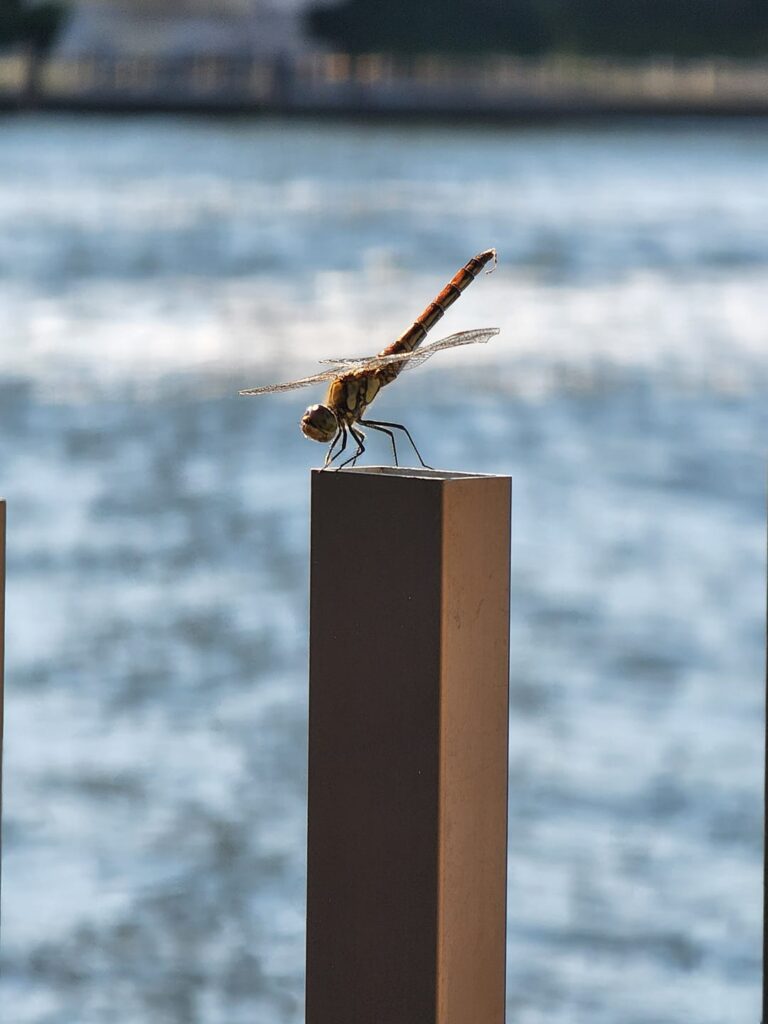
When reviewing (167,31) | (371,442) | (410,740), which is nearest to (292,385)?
→ (410,740)

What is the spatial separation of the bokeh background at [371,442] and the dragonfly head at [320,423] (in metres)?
1.84

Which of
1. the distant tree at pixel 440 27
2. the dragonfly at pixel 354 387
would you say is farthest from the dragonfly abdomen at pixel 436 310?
the distant tree at pixel 440 27

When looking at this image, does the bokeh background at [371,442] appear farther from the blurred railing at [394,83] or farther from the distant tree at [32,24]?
the distant tree at [32,24]

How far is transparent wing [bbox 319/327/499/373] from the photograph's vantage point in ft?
1.94

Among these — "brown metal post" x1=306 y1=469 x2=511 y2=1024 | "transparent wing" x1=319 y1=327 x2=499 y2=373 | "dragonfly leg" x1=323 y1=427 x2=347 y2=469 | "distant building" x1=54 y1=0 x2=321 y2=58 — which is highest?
"distant building" x1=54 y1=0 x2=321 y2=58

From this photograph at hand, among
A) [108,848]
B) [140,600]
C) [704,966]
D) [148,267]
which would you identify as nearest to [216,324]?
[148,267]

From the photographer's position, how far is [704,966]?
216cm

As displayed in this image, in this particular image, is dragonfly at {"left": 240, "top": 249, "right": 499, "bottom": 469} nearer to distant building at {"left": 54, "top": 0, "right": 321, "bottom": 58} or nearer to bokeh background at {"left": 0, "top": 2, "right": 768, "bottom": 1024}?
bokeh background at {"left": 0, "top": 2, "right": 768, "bottom": 1024}

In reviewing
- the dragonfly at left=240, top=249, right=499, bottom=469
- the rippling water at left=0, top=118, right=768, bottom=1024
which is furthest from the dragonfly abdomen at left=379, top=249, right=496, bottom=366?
the rippling water at left=0, top=118, right=768, bottom=1024

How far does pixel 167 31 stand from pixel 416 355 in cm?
299

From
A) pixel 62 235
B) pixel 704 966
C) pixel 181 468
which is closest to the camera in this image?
pixel 704 966

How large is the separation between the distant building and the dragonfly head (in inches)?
116

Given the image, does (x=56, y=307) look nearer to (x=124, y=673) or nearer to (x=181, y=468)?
(x=181, y=468)

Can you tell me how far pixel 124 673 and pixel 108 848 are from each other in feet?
1.78
